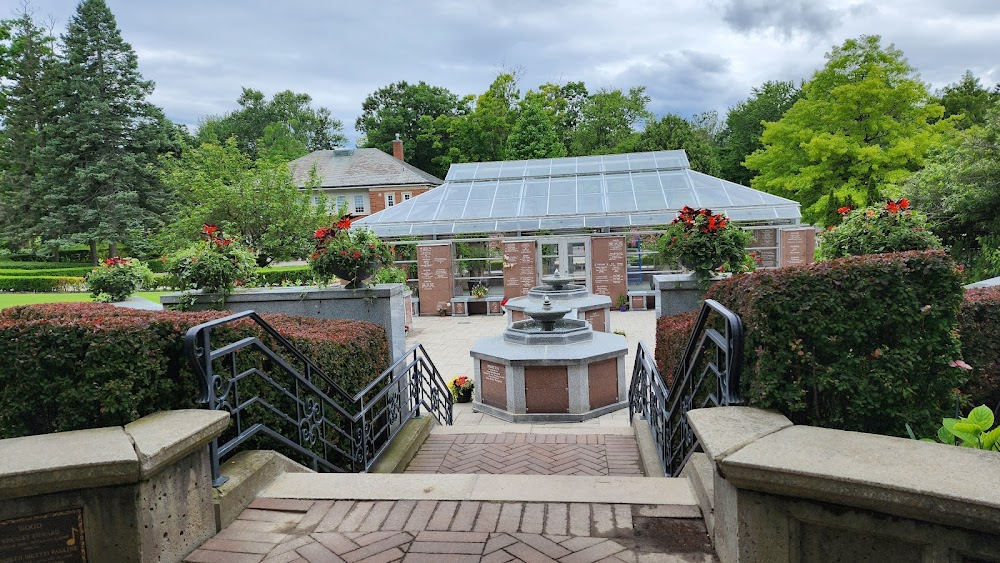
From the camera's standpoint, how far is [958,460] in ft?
6.88

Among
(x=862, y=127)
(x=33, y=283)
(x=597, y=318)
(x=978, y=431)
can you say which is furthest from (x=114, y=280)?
(x=862, y=127)

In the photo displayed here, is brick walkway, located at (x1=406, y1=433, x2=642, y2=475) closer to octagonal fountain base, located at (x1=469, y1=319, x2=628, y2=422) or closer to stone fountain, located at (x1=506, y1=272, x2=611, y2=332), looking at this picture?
octagonal fountain base, located at (x1=469, y1=319, x2=628, y2=422)

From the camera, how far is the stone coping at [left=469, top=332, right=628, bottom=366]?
811 centimetres

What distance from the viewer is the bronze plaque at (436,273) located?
780 inches

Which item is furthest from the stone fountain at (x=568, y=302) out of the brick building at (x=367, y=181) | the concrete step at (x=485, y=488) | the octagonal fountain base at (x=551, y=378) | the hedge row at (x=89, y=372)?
the brick building at (x=367, y=181)

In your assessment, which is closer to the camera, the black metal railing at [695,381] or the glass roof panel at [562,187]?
the black metal railing at [695,381]

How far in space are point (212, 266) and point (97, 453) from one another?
4645 millimetres

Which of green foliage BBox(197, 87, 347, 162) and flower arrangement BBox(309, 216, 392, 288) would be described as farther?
green foliage BBox(197, 87, 347, 162)

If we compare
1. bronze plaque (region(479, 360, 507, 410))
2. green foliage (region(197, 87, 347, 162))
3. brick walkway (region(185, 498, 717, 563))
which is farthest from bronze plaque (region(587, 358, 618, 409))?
green foliage (region(197, 87, 347, 162))

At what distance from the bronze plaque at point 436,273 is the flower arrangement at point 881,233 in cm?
1440

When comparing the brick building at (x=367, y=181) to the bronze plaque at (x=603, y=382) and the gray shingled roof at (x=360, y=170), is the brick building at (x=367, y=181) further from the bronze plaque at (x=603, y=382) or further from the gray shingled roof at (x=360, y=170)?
the bronze plaque at (x=603, y=382)

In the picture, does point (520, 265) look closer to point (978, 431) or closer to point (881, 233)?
A: point (881, 233)

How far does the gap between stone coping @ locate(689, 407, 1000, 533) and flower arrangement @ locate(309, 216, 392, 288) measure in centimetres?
498

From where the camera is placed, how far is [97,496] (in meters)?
2.55
